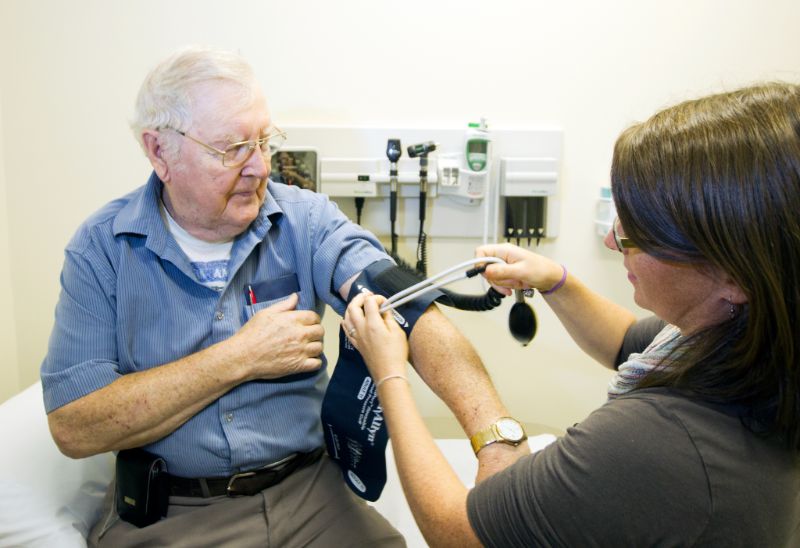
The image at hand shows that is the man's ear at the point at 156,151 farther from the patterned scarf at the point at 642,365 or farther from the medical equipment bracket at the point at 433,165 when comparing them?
the patterned scarf at the point at 642,365

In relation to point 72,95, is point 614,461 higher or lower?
lower

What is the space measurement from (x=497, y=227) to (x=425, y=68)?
540mm

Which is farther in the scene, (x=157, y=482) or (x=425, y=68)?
(x=425, y=68)

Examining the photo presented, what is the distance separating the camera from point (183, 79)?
4.13 ft

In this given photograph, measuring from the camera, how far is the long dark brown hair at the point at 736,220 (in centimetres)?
79

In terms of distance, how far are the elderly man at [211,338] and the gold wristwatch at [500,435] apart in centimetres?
6

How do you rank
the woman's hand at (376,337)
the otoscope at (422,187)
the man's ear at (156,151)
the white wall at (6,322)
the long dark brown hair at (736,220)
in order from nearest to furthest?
the long dark brown hair at (736,220), the woman's hand at (376,337), the man's ear at (156,151), the otoscope at (422,187), the white wall at (6,322)

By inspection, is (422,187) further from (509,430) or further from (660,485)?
(660,485)

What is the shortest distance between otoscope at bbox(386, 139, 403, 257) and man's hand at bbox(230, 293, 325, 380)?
0.53 m

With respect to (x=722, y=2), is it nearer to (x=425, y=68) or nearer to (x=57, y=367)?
(x=425, y=68)

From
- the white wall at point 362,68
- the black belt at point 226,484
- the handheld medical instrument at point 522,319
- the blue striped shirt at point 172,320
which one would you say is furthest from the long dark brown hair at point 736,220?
the white wall at point 362,68

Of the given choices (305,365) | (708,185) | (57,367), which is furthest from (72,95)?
(708,185)

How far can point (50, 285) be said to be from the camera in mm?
2018

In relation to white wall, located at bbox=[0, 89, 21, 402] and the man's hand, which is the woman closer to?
the man's hand
